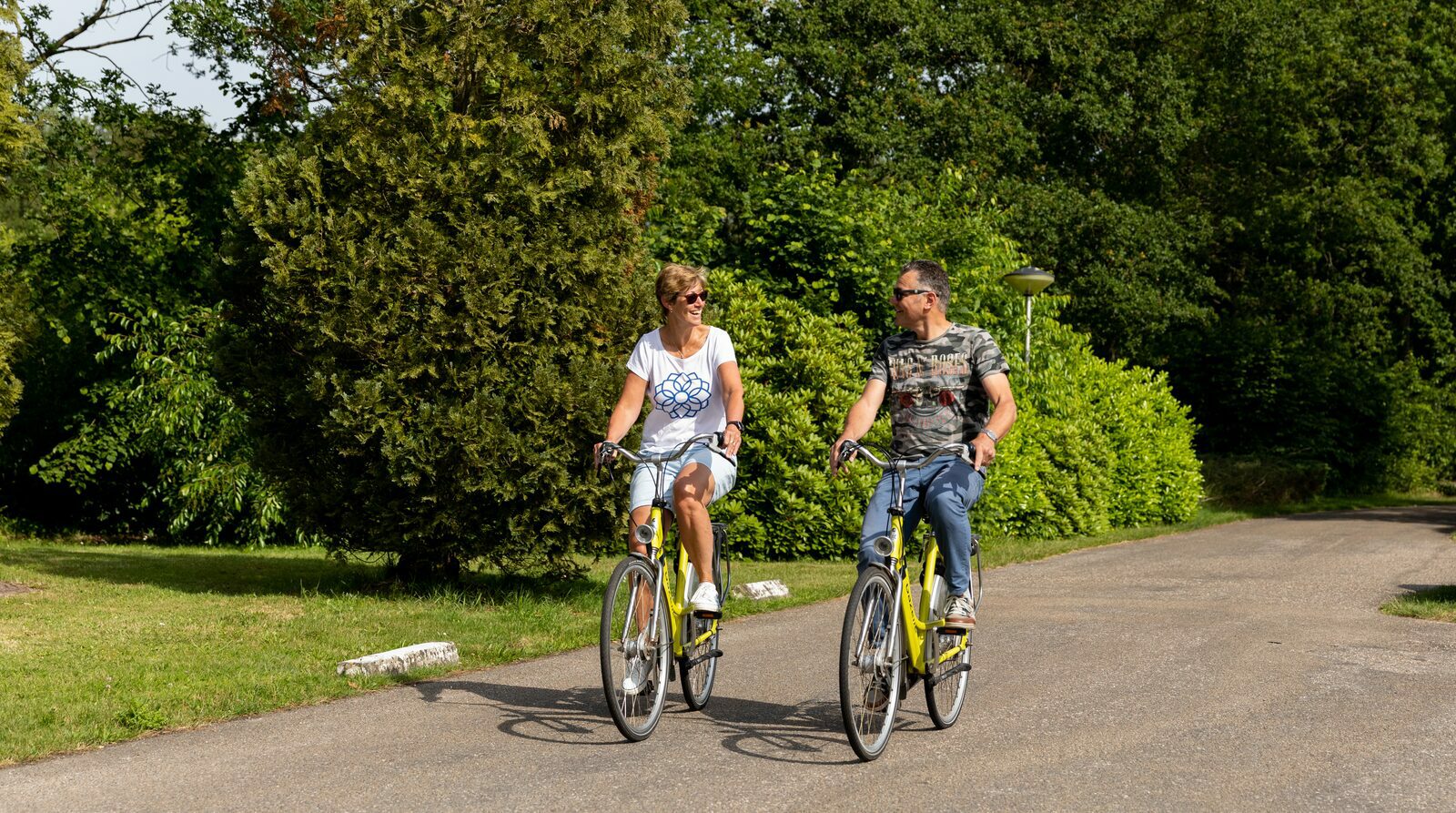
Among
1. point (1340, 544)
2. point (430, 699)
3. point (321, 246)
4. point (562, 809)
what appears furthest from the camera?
point (1340, 544)

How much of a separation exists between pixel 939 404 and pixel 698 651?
62.4 inches

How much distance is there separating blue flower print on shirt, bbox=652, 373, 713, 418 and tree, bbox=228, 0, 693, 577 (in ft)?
11.4

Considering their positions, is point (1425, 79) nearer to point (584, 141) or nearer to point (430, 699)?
point (584, 141)

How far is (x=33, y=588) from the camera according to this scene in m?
11.7

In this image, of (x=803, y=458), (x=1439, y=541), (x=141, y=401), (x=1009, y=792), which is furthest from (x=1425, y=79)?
(x=1009, y=792)

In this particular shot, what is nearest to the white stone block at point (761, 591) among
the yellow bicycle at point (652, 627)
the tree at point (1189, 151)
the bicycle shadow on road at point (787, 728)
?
the bicycle shadow on road at point (787, 728)

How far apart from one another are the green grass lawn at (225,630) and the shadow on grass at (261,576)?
0.03 m

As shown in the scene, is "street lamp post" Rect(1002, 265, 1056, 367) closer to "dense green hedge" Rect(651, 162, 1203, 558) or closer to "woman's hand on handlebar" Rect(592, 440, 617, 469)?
"dense green hedge" Rect(651, 162, 1203, 558)

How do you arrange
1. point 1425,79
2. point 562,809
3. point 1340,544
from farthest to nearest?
point 1425,79 → point 1340,544 → point 562,809

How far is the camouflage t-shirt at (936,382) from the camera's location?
20.3ft

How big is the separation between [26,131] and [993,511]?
10981 millimetres

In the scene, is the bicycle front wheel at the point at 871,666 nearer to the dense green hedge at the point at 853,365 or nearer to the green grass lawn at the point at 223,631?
the green grass lawn at the point at 223,631

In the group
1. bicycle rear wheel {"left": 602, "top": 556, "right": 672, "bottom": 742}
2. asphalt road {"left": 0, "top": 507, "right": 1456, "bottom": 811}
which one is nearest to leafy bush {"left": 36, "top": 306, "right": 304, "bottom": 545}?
asphalt road {"left": 0, "top": 507, "right": 1456, "bottom": 811}

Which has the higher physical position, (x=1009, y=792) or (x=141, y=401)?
(x=141, y=401)
